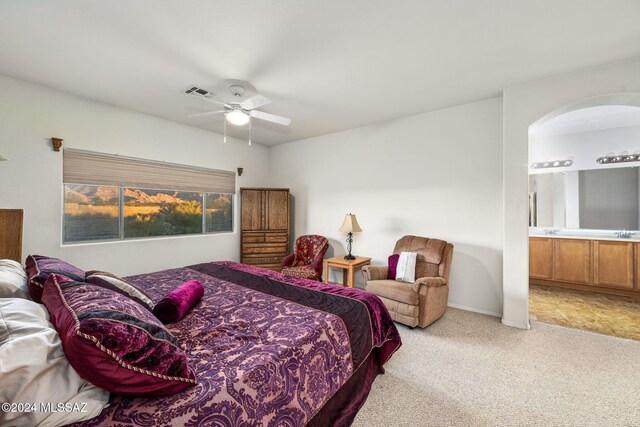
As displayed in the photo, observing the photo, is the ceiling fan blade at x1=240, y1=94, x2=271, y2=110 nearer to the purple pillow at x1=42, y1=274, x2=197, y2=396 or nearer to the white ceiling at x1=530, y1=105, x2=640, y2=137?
the purple pillow at x1=42, y1=274, x2=197, y2=396

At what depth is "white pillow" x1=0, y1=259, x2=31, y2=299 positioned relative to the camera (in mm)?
1360

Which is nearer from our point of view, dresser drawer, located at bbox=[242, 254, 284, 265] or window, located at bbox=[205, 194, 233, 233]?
window, located at bbox=[205, 194, 233, 233]

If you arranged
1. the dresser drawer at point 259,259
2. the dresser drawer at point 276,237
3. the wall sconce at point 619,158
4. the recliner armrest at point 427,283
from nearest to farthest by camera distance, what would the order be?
the recliner armrest at point 427,283
the wall sconce at point 619,158
the dresser drawer at point 259,259
the dresser drawer at point 276,237

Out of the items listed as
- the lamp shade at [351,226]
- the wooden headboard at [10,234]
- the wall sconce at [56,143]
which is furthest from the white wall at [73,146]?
the lamp shade at [351,226]

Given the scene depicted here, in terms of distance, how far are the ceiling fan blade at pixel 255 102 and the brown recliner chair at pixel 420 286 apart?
2352 mm

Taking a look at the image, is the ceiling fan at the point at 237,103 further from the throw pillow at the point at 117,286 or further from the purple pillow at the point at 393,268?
the purple pillow at the point at 393,268

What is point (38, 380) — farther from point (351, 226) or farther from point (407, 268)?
point (351, 226)

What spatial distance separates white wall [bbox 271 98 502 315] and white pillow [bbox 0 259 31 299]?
12.6ft

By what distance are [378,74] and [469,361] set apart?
2885 mm

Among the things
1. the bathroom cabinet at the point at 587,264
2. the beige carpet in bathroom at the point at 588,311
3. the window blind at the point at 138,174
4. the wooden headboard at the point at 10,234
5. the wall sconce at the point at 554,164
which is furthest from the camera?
the wall sconce at the point at 554,164

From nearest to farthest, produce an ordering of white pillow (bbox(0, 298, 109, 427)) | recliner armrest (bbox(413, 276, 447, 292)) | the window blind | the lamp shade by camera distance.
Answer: white pillow (bbox(0, 298, 109, 427)), recliner armrest (bbox(413, 276, 447, 292)), the window blind, the lamp shade

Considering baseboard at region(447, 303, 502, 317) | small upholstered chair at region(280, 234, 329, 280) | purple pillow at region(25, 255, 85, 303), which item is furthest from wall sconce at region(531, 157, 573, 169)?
purple pillow at region(25, 255, 85, 303)

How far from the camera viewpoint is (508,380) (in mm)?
2051

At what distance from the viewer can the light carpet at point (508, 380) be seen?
67.1 inches
